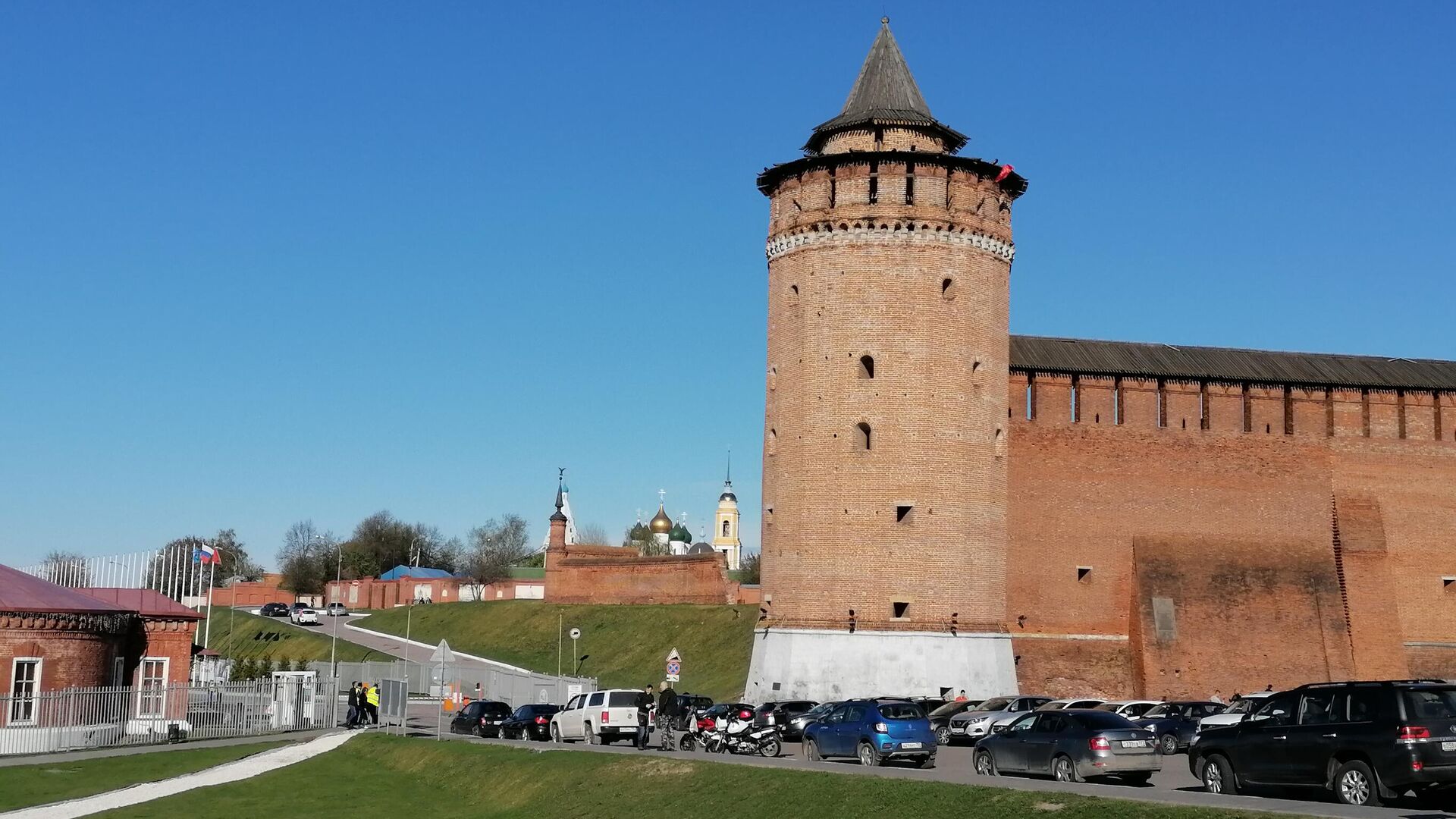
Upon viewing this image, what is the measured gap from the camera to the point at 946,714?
33.8m

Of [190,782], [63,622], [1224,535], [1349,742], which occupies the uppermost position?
[1224,535]

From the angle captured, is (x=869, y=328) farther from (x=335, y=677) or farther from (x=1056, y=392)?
(x=335, y=677)

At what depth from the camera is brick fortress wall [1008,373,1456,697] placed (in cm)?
4184

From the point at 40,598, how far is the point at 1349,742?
1116 inches

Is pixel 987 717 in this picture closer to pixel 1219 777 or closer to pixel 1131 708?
pixel 1131 708

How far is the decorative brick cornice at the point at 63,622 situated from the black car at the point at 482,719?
27.2 ft

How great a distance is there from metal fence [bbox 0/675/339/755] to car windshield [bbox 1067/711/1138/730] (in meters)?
22.4

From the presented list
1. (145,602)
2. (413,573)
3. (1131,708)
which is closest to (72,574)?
(145,602)

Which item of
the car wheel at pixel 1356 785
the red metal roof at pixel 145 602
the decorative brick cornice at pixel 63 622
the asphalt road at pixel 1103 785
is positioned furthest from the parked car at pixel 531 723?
the car wheel at pixel 1356 785

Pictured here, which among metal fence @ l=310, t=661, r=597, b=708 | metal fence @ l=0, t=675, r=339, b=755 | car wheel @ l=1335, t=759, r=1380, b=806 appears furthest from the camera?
metal fence @ l=310, t=661, r=597, b=708

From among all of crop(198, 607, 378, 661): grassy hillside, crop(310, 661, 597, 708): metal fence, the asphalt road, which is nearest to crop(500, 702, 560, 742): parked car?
the asphalt road

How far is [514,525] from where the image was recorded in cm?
14500

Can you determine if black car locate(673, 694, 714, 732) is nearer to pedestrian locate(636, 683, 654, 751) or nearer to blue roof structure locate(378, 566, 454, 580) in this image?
pedestrian locate(636, 683, 654, 751)

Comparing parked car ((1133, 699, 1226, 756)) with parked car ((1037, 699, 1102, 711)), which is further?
parked car ((1037, 699, 1102, 711))
